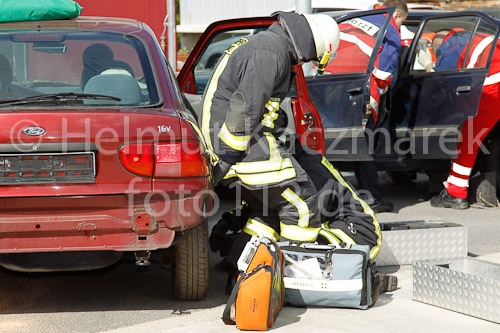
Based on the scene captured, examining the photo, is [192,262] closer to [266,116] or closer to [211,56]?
[266,116]

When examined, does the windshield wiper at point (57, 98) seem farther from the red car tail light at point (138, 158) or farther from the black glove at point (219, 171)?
the black glove at point (219, 171)

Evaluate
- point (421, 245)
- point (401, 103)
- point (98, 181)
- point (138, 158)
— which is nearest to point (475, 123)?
point (401, 103)

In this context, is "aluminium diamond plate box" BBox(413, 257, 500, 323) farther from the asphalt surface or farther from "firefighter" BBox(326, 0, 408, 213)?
"firefighter" BBox(326, 0, 408, 213)

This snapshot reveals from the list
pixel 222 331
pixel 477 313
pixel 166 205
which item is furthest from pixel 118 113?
pixel 477 313

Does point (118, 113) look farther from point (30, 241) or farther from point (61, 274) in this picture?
point (61, 274)

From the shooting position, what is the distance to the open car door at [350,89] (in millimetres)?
7375

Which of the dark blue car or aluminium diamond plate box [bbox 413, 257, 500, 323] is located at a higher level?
the dark blue car

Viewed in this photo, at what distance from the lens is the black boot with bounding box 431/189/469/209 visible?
7973mm

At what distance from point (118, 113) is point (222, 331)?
125cm

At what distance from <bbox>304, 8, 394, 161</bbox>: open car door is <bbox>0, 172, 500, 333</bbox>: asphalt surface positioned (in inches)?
77.1

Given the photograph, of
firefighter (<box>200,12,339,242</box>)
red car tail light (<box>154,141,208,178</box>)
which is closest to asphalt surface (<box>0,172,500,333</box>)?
firefighter (<box>200,12,339,242</box>)

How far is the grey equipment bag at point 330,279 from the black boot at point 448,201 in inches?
141

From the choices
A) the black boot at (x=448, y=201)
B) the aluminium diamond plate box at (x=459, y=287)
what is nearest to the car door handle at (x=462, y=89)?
the black boot at (x=448, y=201)

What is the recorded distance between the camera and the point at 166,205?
4.23 m
